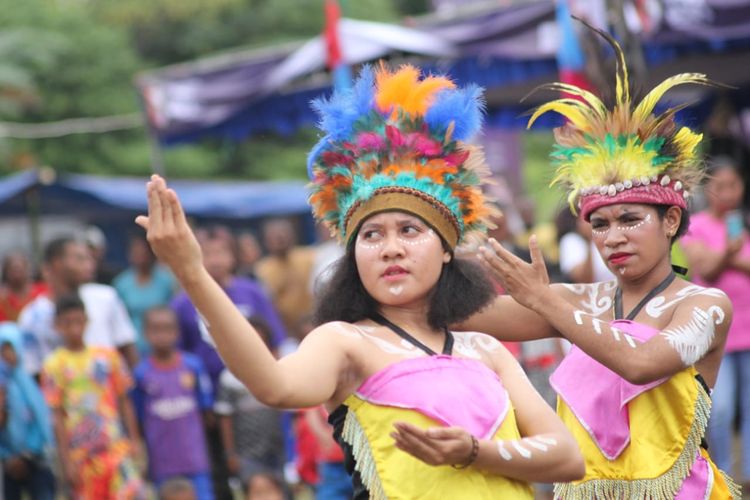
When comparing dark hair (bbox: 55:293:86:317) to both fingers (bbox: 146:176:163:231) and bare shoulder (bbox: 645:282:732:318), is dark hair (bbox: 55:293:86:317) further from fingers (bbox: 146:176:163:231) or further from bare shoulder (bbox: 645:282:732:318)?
fingers (bbox: 146:176:163:231)

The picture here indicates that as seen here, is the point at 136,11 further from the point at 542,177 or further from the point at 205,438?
the point at 542,177

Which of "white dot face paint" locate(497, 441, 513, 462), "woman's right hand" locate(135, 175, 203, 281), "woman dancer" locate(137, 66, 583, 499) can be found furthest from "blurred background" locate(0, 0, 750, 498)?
"woman's right hand" locate(135, 175, 203, 281)

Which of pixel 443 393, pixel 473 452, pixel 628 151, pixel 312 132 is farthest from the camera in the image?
pixel 312 132

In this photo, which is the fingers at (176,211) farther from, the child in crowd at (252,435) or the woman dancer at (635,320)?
the child in crowd at (252,435)

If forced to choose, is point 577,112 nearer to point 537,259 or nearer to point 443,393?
point 537,259

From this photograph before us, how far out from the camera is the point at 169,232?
289 cm

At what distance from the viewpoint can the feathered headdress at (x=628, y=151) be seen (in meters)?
4.25

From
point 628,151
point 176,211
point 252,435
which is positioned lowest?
point 252,435

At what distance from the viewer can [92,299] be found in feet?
29.3

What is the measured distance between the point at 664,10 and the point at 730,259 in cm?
192

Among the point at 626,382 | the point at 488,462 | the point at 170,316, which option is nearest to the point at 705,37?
the point at 170,316

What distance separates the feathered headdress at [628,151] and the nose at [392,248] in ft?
2.90

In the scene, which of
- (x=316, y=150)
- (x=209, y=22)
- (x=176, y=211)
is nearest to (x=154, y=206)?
(x=176, y=211)

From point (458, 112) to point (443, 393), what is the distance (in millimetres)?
833
